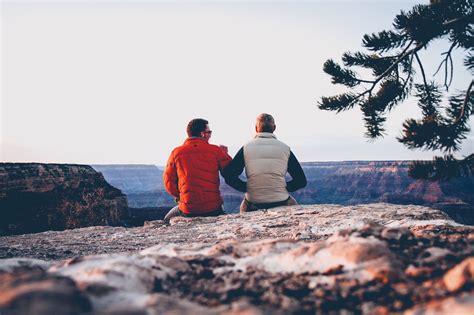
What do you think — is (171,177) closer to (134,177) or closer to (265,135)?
(265,135)

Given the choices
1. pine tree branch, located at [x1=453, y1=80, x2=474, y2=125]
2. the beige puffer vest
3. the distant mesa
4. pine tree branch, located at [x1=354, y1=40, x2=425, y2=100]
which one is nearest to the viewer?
pine tree branch, located at [x1=453, y1=80, x2=474, y2=125]

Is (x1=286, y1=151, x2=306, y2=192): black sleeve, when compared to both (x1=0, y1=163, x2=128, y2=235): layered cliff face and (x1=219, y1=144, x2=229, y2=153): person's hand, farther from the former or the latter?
(x1=0, y1=163, x2=128, y2=235): layered cliff face

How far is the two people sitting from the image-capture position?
3791mm

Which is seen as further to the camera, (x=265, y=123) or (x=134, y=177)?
(x=134, y=177)

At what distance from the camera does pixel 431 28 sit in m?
2.99

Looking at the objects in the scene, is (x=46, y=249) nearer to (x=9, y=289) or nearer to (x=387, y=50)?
(x=9, y=289)

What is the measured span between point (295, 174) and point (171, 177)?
1.34m

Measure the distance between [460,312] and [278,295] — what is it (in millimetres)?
427

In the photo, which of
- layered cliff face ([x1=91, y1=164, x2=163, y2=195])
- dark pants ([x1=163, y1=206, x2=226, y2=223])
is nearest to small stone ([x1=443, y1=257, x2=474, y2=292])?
dark pants ([x1=163, y1=206, x2=226, y2=223])

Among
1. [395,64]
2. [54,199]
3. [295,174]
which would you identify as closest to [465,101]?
[395,64]

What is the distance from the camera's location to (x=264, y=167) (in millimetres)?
3764

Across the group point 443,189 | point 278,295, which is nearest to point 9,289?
point 278,295

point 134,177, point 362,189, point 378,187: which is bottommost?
point 362,189

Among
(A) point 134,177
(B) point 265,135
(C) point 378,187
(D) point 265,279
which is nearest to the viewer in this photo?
(D) point 265,279
